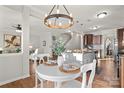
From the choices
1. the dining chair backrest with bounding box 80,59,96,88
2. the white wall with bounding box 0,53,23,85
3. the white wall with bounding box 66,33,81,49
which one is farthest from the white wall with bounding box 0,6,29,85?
the white wall with bounding box 66,33,81,49

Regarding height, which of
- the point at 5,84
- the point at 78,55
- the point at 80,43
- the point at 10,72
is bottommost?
the point at 5,84

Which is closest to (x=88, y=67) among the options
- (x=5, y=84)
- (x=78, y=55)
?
(x=5, y=84)

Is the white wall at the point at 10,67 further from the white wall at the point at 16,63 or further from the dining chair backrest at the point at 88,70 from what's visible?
the dining chair backrest at the point at 88,70

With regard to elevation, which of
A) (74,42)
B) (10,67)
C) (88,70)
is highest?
(74,42)

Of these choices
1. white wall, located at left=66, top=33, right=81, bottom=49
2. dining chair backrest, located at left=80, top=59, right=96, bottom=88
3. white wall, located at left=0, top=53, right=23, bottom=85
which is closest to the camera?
dining chair backrest, located at left=80, top=59, right=96, bottom=88

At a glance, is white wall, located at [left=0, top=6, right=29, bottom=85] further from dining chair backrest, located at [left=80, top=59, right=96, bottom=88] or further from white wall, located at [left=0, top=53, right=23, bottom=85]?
dining chair backrest, located at [left=80, top=59, right=96, bottom=88]

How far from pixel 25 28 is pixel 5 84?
1621mm

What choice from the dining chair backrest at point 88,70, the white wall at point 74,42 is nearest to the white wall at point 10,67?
the dining chair backrest at point 88,70

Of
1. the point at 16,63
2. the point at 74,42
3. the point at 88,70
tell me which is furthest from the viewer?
the point at 74,42

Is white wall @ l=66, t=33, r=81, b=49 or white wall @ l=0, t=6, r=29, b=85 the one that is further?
white wall @ l=66, t=33, r=81, b=49

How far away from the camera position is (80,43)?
785cm

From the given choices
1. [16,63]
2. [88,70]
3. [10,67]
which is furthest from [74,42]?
[88,70]

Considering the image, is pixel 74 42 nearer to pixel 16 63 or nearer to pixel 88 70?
pixel 16 63
